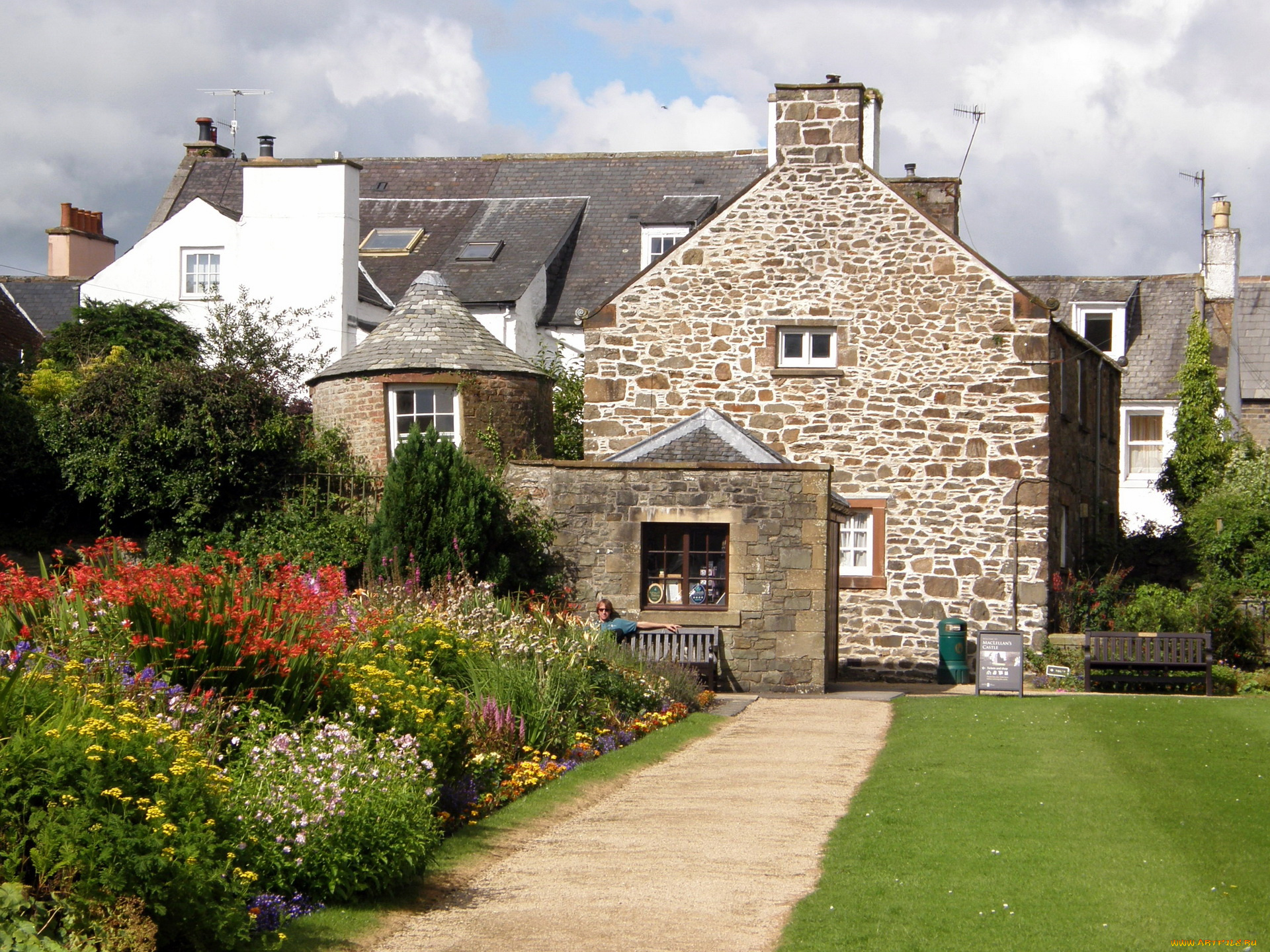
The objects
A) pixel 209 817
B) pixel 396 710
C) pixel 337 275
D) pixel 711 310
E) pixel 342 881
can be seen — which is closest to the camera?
pixel 209 817

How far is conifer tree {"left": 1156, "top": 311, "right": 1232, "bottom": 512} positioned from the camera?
3188cm

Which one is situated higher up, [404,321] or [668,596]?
[404,321]

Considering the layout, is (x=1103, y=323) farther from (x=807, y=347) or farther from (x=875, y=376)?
(x=807, y=347)

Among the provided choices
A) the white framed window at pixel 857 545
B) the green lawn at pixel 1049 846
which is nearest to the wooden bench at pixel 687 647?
the green lawn at pixel 1049 846

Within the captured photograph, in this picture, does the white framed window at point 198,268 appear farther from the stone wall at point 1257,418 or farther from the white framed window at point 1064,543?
the stone wall at point 1257,418

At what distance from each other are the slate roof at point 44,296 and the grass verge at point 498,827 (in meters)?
29.3

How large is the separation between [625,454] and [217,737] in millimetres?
14547

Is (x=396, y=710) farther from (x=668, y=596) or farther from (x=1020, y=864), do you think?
(x=668, y=596)

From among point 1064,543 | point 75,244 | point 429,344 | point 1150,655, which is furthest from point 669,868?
point 75,244

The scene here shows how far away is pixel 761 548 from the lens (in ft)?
64.0

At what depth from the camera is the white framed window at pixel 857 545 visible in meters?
23.4

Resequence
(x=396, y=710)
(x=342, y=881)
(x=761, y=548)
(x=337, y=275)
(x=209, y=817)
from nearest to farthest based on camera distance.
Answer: (x=209, y=817)
(x=342, y=881)
(x=396, y=710)
(x=761, y=548)
(x=337, y=275)

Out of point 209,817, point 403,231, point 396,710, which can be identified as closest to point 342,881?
point 209,817

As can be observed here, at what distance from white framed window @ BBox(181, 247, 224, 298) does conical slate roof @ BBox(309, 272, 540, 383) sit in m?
9.09
